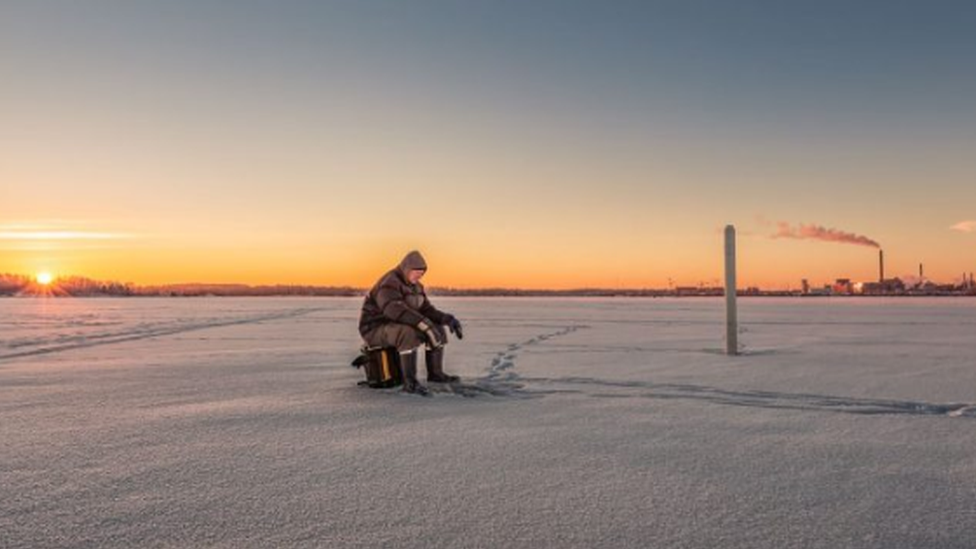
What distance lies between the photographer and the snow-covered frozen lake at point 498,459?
8.55 ft

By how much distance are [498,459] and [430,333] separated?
109 inches

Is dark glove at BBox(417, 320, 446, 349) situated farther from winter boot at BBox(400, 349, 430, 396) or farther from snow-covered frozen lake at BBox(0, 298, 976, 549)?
snow-covered frozen lake at BBox(0, 298, 976, 549)

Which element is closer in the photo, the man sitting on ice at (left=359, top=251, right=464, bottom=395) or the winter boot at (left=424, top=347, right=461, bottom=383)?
the man sitting on ice at (left=359, top=251, right=464, bottom=395)

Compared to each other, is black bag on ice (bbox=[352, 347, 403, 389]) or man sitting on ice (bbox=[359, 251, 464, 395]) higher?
man sitting on ice (bbox=[359, 251, 464, 395])

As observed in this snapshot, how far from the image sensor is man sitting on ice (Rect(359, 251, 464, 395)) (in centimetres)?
631

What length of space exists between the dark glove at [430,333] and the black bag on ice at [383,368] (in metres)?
0.33

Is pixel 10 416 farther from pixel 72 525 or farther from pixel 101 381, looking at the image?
pixel 72 525

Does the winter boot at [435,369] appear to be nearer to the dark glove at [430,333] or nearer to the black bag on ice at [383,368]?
the dark glove at [430,333]

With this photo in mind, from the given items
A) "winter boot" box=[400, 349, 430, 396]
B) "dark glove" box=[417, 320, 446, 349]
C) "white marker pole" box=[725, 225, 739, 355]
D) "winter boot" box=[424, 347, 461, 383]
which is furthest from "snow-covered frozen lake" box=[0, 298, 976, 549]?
"white marker pole" box=[725, 225, 739, 355]

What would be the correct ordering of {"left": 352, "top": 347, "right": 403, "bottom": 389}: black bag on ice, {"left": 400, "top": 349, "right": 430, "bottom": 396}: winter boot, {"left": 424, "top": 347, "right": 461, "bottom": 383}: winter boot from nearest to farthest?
{"left": 400, "top": 349, "right": 430, "bottom": 396}: winter boot < {"left": 352, "top": 347, "right": 403, "bottom": 389}: black bag on ice < {"left": 424, "top": 347, "right": 461, "bottom": 383}: winter boot

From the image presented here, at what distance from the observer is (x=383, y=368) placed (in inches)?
255

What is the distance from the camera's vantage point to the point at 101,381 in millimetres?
7238

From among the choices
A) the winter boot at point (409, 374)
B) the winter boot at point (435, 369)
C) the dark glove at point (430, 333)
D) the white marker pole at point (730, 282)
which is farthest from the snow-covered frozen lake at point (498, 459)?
the white marker pole at point (730, 282)

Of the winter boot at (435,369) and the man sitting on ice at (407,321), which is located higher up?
the man sitting on ice at (407,321)
